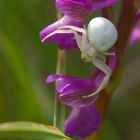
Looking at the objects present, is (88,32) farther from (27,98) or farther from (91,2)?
(27,98)

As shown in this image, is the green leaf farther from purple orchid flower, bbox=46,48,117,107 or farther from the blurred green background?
the blurred green background

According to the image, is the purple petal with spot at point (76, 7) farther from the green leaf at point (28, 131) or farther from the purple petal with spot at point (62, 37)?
the green leaf at point (28, 131)

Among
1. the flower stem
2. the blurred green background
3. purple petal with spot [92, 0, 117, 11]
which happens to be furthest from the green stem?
the blurred green background

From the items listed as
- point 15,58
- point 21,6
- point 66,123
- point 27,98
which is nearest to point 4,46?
point 15,58

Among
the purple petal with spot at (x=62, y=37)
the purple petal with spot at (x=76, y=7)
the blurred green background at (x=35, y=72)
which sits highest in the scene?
the purple petal with spot at (x=76, y=7)

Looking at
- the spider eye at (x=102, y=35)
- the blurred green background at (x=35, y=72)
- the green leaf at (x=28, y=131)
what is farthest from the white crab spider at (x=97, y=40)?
the blurred green background at (x=35, y=72)

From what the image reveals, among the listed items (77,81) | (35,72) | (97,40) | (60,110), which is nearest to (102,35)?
(97,40)

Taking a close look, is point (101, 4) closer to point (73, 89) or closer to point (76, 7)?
point (76, 7)
